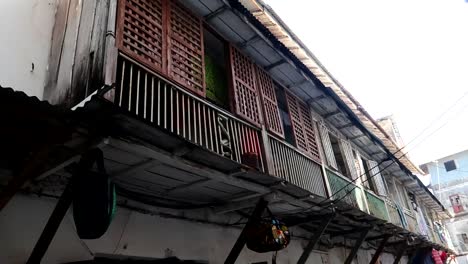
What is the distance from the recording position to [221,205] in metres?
6.54

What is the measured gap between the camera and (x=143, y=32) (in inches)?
198

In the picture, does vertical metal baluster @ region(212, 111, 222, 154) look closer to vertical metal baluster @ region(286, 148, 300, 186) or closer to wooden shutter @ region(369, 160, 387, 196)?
vertical metal baluster @ region(286, 148, 300, 186)

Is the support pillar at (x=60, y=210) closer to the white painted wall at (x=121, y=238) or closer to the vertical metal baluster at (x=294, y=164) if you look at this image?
the white painted wall at (x=121, y=238)

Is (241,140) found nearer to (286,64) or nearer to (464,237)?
(286,64)

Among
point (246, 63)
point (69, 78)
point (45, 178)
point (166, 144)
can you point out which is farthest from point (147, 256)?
point (246, 63)

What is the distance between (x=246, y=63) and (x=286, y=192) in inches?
119

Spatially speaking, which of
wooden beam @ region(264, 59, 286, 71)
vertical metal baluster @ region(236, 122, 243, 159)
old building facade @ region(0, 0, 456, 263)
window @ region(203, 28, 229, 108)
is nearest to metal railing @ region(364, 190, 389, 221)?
old building facade @ region(0, 0, 456, 263)

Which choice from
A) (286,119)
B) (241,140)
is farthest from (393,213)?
(241,140)

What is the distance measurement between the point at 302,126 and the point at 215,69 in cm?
278

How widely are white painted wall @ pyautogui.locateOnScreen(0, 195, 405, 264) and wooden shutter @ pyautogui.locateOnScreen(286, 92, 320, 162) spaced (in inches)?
104

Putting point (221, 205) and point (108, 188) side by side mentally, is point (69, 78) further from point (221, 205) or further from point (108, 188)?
point (221, 205)

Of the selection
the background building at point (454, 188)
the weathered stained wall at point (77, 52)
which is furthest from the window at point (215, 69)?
the background building at point (454, 188)

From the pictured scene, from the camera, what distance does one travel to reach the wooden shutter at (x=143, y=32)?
4.63 metres

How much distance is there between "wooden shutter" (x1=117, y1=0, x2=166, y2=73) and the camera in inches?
182
